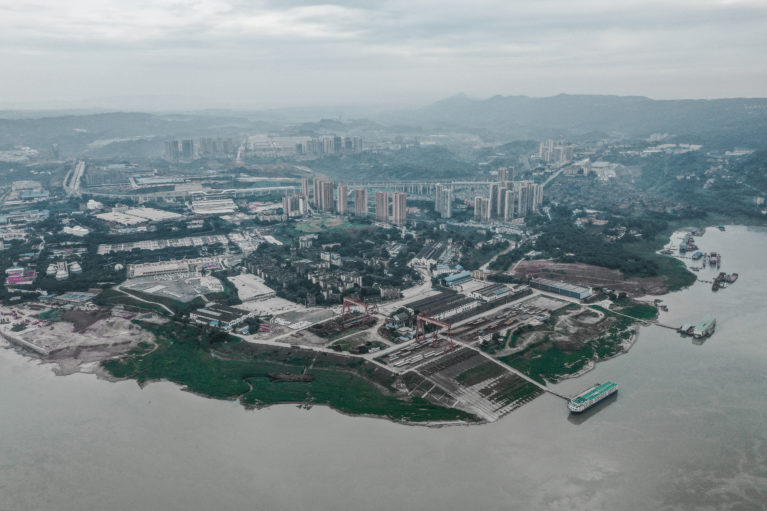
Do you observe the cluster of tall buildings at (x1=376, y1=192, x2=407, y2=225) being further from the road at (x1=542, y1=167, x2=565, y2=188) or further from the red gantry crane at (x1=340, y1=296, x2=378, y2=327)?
the road at (x1=542, y1=167, x2=565, y2=188)

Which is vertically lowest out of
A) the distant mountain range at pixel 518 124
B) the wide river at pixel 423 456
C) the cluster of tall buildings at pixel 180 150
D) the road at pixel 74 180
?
the wide river at pixel 423 456

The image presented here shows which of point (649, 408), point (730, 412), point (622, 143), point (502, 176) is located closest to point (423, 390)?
point (649, 408)

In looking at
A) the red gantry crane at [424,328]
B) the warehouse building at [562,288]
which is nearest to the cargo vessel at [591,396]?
the red gantry crane at [424,328]

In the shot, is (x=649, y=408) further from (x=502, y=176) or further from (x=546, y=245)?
(x=502, y=176)

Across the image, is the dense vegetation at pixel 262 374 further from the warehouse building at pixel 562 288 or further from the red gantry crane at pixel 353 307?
the warehouse building at pixel 562 288

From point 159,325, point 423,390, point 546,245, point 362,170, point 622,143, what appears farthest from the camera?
point 622,143

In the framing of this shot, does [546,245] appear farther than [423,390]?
Yes

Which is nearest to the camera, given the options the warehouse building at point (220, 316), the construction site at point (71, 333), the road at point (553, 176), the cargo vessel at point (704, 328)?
the construction site at point (71, 333)

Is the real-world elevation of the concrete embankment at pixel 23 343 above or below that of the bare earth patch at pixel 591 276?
below
